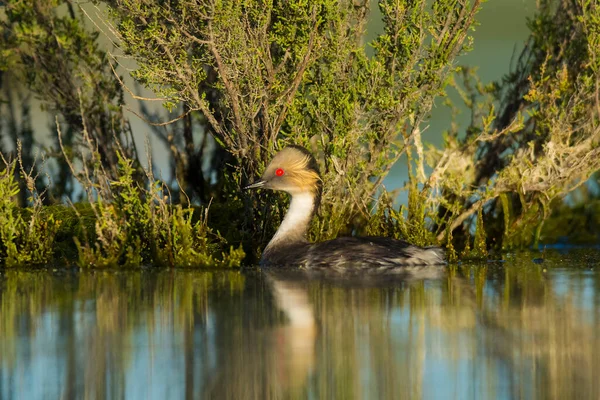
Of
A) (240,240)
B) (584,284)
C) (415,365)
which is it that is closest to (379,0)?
(240,240)

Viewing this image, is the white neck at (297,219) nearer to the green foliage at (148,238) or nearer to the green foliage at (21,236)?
the green foliage at (148,238)

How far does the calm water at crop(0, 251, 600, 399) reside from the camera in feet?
21.8

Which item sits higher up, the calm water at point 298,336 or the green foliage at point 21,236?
the green foliage at point 21,236

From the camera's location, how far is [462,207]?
15.1 m

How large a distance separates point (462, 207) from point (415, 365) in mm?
8045

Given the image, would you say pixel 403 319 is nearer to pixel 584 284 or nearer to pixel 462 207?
pixel 584 284

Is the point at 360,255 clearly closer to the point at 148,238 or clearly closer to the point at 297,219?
the point at 297,219

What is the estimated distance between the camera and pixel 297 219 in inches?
519

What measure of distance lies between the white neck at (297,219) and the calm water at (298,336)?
2.98 ft

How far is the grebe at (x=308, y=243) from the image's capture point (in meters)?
12.5

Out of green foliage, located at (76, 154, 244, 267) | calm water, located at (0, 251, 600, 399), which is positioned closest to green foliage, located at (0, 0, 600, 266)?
green foliage, located at (76, 154, 244, 267)

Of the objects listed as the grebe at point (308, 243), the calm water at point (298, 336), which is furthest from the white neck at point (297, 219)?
the calm water at point (298, 336)

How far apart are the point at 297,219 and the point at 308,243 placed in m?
0.37

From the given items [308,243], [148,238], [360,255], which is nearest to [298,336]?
[360,255]
